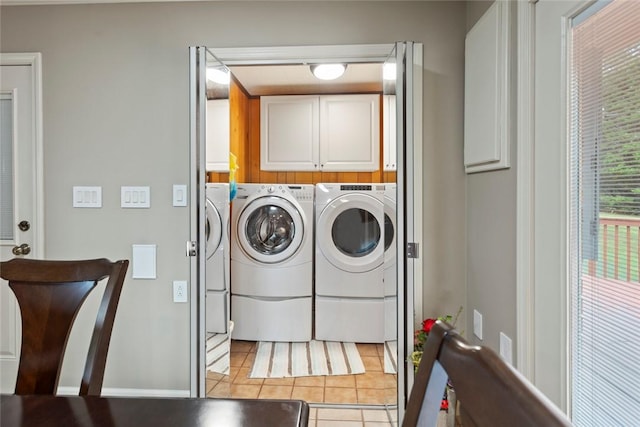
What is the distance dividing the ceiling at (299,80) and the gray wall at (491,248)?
1.21m

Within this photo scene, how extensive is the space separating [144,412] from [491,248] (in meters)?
1.55

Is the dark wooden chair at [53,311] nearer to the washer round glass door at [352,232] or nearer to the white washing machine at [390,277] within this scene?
the white washing machine at [390,277]

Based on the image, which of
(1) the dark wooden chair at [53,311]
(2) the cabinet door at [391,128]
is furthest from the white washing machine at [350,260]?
(1) the dark wooden chair at [53,311]

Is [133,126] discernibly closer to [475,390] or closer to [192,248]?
[192,248]

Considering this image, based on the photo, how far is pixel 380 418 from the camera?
207 cm

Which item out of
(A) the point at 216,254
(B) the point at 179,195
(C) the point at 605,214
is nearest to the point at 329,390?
(A) the point at 216,254

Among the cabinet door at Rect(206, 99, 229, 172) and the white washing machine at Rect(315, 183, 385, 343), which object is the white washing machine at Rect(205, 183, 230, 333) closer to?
the cabinet door at Rect(206, 99, 229, 172)

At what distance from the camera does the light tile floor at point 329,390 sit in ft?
6.79

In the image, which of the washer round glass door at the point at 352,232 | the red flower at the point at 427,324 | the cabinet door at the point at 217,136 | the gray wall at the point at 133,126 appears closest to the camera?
the red flower at the point at 427,324

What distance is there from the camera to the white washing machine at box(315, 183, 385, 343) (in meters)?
2.91

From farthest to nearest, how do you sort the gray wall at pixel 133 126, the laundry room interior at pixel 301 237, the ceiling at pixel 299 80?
the ceiling at pixel 299 80, the laundry room interior at pixel 301 237, the gray wall at pixel 133 126

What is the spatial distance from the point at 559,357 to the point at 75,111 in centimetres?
259

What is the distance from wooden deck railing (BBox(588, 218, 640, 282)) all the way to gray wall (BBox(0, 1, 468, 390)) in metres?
1.00

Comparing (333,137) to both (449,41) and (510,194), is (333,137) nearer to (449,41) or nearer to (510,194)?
(449,41)
